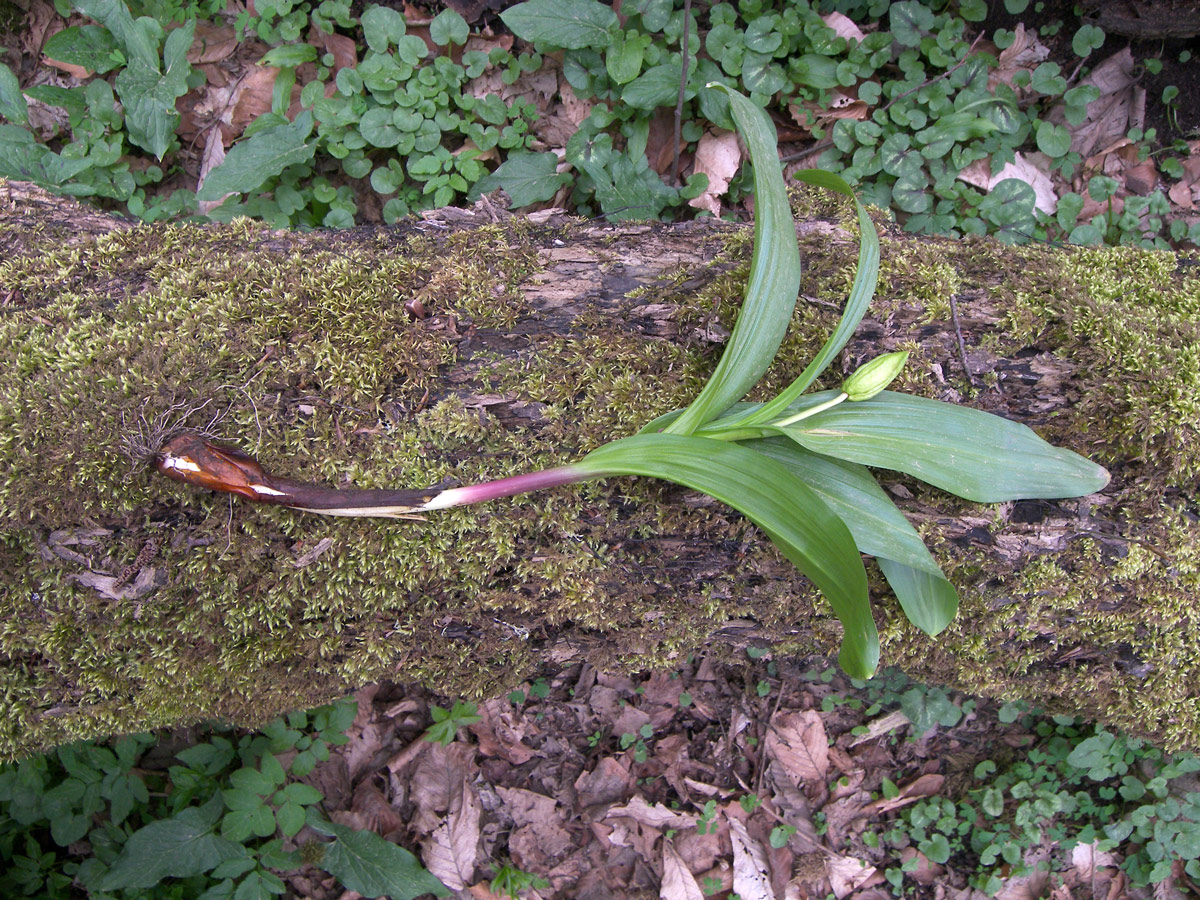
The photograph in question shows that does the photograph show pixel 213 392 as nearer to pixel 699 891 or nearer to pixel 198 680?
pixel 198 680

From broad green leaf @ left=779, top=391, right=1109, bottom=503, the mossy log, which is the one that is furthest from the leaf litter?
broad green leaf @ left=779, top=391, right=1109, bottom=503

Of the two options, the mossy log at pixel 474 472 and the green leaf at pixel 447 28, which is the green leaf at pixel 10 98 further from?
the green leaf at pixel 447 28

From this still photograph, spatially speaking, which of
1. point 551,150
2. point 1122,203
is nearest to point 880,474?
point 551,150

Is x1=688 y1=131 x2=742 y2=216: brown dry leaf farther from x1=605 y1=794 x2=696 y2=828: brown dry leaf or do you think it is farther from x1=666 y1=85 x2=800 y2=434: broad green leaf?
x1=605 y1=794 x2=696 y2=828: brown dry leaf

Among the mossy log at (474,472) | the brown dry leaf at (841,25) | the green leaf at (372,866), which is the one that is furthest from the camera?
the brown dry leaf at (841,25)

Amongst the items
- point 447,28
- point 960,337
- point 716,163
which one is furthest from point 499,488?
point 447,28

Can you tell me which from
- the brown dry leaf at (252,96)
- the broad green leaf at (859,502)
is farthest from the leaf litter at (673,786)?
the brown dry leaf at (252,96)
